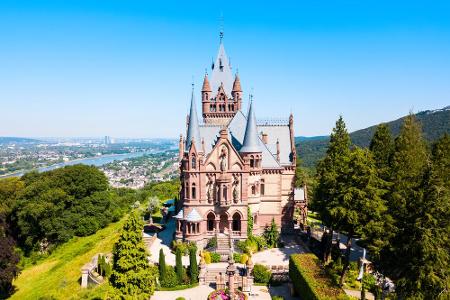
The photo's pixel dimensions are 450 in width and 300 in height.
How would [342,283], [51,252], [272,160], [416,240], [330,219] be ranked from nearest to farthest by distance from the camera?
[416,240]
[342,283]
[330,219]
[272,160]
[51,252]

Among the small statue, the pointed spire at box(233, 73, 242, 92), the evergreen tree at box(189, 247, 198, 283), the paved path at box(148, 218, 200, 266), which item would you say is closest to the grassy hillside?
the paved path at box(148, 218, 200, 266)

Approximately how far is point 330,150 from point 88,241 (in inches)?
1948

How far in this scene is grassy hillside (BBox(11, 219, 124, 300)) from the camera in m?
44.1

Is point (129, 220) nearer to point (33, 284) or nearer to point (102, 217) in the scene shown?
point (33, 284)

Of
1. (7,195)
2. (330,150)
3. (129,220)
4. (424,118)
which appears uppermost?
(424,118)

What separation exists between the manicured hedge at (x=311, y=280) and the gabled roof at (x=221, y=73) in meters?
35.8

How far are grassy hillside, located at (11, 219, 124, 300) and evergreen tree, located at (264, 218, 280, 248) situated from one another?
24771 mm

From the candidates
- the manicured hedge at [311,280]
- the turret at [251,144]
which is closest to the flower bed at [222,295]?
the manicured hedge at [311,280]

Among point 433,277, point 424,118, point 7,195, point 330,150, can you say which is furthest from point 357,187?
point 424,118

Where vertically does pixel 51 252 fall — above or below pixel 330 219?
below

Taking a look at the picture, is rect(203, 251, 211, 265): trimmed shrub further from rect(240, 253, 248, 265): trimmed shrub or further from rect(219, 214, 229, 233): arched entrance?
rect(219, 214, 229, 233): arched entrance

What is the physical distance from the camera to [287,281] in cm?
4400

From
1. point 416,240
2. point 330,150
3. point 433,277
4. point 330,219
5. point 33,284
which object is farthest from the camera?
point 33,284

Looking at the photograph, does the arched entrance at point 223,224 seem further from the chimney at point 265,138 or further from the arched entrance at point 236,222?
the chimney at point 265,138
